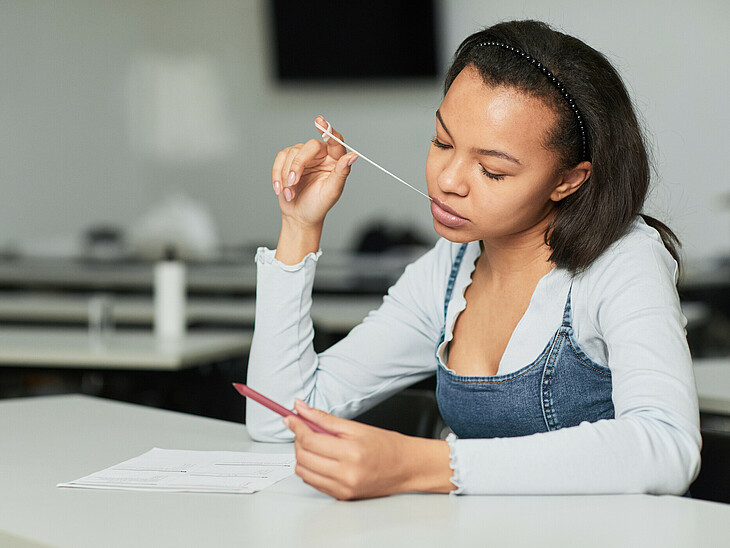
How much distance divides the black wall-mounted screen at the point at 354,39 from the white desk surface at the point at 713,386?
4.48 metres

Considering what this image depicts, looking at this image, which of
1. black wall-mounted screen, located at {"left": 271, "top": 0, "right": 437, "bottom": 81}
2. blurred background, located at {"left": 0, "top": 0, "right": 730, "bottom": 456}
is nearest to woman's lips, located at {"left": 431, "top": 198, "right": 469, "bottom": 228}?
blurred background, located at {"left": 0, "top": 0, "right": 730, "bottom": 456}

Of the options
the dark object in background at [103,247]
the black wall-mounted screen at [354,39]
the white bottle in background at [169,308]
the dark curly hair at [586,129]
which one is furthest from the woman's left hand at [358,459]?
the black wall-mounted screen at [354,39]

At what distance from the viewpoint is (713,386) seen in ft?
5.52

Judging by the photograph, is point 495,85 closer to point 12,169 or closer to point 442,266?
point 442,266

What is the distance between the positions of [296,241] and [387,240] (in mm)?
4097

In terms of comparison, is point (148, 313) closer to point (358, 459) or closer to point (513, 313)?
point (513, 313)

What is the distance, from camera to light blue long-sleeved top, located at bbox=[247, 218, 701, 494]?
90cm

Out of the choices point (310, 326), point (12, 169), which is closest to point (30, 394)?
point (310, 326)

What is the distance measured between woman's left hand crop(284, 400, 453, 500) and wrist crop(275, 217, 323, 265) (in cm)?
40

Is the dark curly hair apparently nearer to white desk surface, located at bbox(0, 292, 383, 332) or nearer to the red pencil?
the red pencil

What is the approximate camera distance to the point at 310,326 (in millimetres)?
1296

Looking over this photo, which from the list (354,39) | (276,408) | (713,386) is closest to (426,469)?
(276,408)

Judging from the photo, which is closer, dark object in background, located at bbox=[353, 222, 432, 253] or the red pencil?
the red pencil

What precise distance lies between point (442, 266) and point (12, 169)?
17.4 feet
